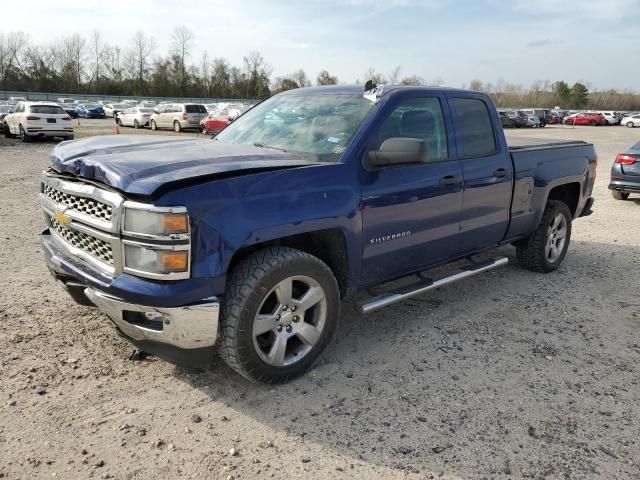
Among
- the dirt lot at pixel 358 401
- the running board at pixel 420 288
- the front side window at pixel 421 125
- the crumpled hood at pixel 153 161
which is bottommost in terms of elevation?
the dirt lot at pixel 358 401

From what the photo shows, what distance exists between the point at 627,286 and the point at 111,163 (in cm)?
519

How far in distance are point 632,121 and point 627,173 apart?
164ft

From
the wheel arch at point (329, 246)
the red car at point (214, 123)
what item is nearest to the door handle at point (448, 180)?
the wheel arch at point (329, 246)

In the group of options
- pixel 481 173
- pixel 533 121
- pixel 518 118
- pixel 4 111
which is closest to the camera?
pixel 481 173

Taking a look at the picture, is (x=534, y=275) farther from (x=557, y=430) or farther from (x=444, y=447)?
(x=444, y=447)

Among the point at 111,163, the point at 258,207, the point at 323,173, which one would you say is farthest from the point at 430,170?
the point at 111,163

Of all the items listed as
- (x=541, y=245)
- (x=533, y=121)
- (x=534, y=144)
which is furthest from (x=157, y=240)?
(x=533, y=121)

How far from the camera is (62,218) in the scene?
3334 millimetres

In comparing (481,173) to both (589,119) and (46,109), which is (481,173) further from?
(589,119)

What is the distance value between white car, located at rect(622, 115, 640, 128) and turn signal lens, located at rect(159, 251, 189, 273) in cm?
5992

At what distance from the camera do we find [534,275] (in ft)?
19.0

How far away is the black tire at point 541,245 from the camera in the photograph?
5.60 m

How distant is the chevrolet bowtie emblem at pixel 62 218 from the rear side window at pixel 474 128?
3.05 m

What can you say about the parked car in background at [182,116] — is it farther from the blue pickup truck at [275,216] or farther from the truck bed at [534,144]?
the blue pickup truck at [275,216]
